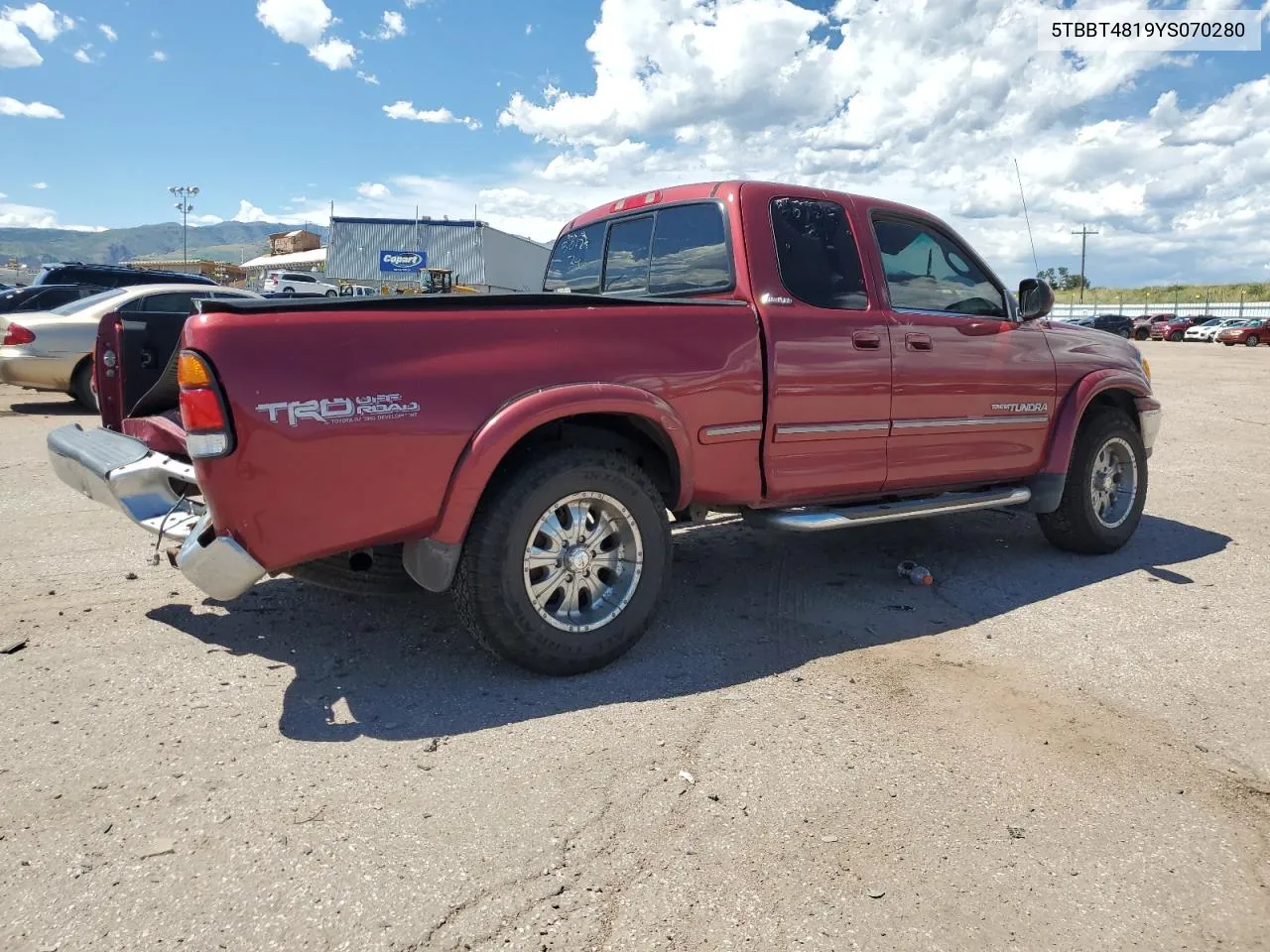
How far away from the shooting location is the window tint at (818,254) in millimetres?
4168

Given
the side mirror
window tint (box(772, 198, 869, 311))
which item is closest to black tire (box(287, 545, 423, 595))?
window tint (box(772, 198, 869, 311))

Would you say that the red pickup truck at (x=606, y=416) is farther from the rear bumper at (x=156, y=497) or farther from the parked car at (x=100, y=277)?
the parked car at (x=100, y=277)

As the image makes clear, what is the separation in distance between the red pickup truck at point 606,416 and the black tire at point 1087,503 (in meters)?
0.02

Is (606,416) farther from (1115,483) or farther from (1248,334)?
(1248,334)

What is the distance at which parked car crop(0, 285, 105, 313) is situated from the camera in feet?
42.9

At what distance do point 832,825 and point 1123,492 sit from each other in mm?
4113

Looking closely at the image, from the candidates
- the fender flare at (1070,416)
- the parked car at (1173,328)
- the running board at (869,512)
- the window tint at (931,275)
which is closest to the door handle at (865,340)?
the window tint at (931,275)

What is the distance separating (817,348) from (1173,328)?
2117 inches

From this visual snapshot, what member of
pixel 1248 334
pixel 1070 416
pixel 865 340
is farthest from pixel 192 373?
pixel 1248 334

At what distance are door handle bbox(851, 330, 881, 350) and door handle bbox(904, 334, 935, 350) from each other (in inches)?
8.4

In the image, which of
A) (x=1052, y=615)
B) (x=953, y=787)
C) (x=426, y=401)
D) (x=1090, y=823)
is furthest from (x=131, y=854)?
(x=1052, y=615)

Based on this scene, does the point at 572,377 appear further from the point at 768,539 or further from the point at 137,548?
the point at 137,548

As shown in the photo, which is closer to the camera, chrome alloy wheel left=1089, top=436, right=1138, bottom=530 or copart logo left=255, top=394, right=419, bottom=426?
copart logo left=255, top=394, right=419, bottom=426

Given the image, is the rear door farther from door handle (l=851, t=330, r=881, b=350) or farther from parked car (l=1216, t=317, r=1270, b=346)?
parked car (l=1216, t=317, r=1270, b=346)
